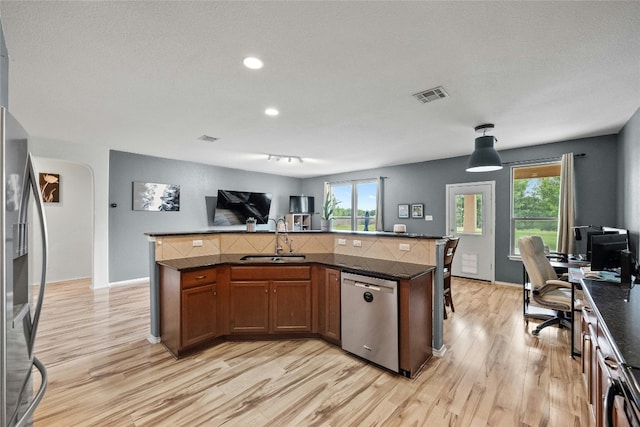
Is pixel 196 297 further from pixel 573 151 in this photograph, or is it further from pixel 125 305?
pixel 573 151

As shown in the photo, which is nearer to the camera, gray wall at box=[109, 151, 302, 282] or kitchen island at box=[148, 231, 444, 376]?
kitchen island at box=[148, 231, 444, 376]

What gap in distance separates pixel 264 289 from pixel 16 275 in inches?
82.2

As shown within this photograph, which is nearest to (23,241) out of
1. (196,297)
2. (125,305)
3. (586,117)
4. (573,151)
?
(196,297)

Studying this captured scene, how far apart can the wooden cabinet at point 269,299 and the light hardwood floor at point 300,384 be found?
21 cm

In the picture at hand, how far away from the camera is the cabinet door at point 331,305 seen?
2.88 metres

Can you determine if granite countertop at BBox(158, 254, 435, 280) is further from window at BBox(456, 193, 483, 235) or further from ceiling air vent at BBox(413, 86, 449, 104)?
window at BBox(456, 193, 483, 235)

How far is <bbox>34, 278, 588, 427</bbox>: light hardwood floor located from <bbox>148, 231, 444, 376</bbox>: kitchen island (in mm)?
185

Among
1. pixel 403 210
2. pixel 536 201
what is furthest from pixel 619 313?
pixel 403 210

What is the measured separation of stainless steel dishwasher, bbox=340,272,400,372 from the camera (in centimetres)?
241

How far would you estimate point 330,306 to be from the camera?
2949mm

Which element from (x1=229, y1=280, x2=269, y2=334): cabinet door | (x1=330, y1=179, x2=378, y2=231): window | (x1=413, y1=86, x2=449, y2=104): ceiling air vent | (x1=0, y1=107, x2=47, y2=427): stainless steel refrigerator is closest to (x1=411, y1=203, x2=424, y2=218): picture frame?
(x1=330, y1=179, x2=378, y2=231): window

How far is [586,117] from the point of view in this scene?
366 centimetres

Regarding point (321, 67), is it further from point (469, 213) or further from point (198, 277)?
point (469, 213)

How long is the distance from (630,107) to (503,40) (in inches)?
106
